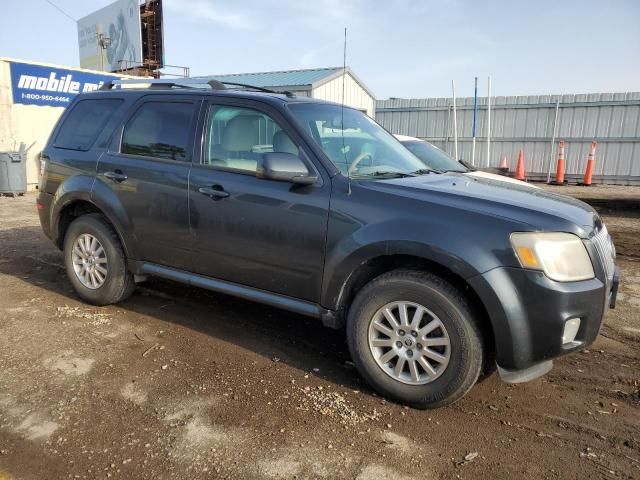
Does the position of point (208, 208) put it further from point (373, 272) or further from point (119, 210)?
point (373, 272)

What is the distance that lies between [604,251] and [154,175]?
330 centimetres

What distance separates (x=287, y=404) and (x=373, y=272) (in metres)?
1.00

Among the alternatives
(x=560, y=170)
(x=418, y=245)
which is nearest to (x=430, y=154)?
(x=418, y=245)

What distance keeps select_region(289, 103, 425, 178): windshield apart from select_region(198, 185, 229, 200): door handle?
0.76 metres

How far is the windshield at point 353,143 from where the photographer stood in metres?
3.49

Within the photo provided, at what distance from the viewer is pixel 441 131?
1770 centimetres

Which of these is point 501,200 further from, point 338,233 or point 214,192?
point 214,192

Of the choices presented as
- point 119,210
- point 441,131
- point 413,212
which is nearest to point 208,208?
point 119,210

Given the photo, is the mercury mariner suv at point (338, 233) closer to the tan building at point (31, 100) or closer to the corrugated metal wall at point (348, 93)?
the tan building at point (31, 100)

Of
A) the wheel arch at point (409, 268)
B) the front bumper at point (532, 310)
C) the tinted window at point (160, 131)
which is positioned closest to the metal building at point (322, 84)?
the tinted window at point (160, 131)

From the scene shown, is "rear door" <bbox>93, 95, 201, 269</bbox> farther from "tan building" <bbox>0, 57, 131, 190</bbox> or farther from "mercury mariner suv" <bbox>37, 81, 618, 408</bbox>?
"tan building" <bbox>0, 57, 131, 190</bbox>

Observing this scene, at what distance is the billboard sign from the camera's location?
106 ft

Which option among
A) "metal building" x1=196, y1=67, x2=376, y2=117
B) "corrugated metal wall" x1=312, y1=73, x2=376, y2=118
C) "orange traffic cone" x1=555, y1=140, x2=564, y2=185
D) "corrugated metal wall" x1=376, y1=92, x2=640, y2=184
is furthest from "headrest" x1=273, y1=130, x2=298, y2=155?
"corrugated metal wall" x1=376, y1=92, x2=640, y2=184

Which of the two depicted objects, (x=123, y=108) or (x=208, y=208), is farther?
(x=123, y=108)
